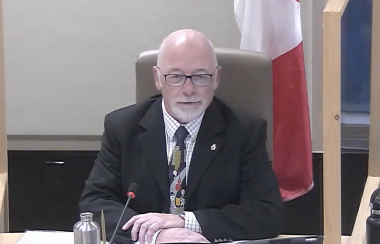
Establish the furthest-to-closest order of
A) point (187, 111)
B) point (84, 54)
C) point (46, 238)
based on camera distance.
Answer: point (84, 54) < point (187, 111) < point (46, 238)

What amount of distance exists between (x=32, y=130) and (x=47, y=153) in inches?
5.4

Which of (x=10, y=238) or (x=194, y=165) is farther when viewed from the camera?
(x=194, y=165)

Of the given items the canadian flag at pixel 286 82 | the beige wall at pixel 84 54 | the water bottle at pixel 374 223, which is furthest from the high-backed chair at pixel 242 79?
the beige wall at pixel 84 54

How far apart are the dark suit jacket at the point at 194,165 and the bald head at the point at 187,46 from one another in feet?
0.50

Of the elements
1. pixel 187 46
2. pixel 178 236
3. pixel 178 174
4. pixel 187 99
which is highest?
pixel 187 46

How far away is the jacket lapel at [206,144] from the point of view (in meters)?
1.77

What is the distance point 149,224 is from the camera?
1.50 metres

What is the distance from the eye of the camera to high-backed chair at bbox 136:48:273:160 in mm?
1802

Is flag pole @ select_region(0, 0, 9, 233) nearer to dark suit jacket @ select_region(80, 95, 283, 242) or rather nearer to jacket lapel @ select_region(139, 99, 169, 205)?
dark suit jacket @ select_region(80, 95, 283, 242)

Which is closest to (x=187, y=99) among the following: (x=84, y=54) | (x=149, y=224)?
(x=149, y=224)

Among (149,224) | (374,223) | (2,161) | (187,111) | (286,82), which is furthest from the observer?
(286,82)

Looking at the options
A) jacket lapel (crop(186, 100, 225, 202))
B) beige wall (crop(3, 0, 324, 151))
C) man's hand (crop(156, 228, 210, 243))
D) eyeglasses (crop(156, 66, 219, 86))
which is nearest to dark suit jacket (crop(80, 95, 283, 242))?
jacket lapel (crop(186, 100, 225, 202))

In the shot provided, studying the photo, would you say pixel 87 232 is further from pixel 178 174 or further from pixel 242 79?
pixel 242 79

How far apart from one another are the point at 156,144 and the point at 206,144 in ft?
0.50
